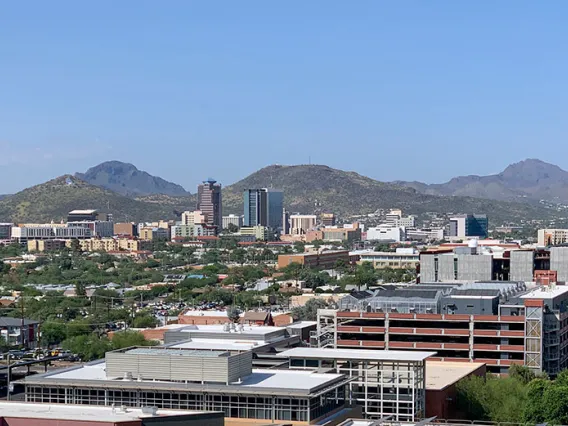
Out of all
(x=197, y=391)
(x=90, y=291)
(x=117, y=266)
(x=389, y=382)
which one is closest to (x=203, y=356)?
(x=197, y=391)

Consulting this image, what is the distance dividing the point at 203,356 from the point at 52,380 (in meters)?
4.46

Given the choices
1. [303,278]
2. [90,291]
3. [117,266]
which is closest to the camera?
[90,291]

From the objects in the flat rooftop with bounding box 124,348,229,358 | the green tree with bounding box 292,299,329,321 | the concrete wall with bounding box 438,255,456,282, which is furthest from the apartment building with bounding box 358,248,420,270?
the flat rooftop with bounding box 124,348,229,358

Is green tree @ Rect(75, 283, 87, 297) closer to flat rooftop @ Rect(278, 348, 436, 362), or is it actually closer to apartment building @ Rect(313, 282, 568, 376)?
apartment building @ Rect(313, 282, 568, 376)

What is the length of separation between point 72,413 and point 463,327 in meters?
27.9

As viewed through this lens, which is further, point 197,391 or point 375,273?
point 375,273

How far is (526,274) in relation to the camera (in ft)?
241

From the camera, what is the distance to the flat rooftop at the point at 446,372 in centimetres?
4219

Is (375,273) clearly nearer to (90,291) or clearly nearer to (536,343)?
(90,291)

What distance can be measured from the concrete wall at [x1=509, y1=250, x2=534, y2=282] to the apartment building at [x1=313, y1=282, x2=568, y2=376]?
17530 millimetres

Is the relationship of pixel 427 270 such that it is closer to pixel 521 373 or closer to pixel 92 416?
pixel 521 373

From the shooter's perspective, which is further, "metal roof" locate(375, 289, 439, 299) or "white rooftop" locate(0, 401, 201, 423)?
"metal roof" locate(375, 289, 439, 299)

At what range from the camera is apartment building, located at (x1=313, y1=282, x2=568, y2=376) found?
5219 centimetres

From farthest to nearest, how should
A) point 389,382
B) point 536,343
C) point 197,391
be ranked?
1. point 536,343
2. point 389,382
3. point 197,391
